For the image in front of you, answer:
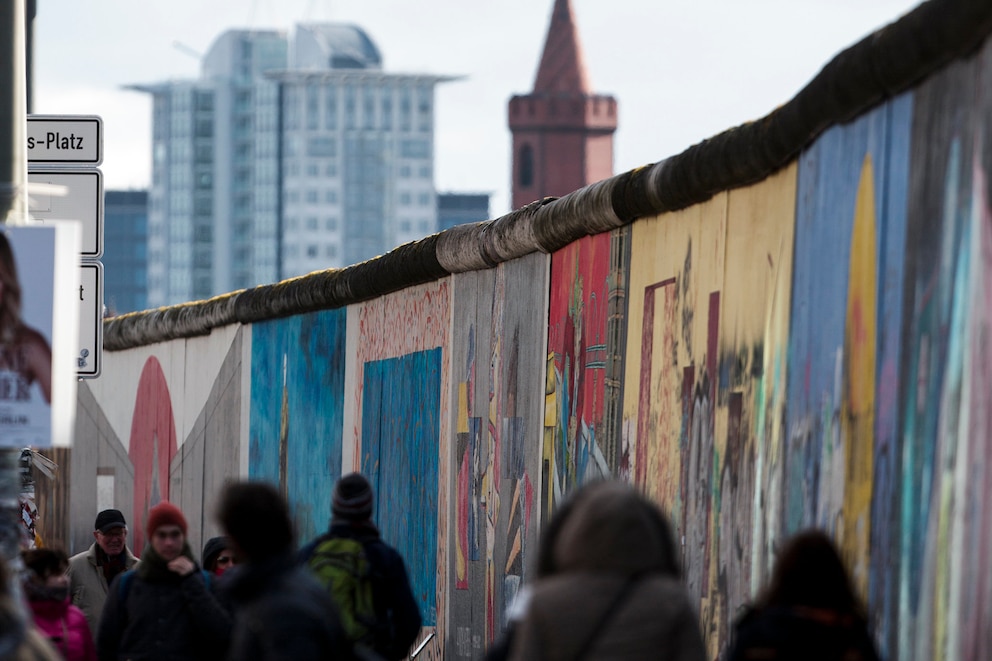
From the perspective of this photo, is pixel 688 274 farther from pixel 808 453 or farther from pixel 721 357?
pixel 808 453

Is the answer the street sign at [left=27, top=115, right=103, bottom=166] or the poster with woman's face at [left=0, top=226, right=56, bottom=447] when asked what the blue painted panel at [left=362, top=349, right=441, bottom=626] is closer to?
the street sign at [left=27, top=115, right=103, bottom=166]

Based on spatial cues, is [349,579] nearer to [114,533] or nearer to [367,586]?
[367,586]

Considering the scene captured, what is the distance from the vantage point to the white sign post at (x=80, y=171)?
10867 mm

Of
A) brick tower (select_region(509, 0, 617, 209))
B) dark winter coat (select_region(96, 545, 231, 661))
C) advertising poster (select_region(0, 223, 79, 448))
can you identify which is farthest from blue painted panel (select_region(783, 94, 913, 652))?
brick tower (select_region(509, 0, 617, 209))

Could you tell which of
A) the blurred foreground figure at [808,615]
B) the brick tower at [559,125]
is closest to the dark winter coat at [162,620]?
the blurred foreground figure at [808,615]

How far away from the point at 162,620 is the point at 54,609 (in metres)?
0.47

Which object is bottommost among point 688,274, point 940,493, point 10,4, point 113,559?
point 113,559

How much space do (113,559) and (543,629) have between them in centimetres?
617

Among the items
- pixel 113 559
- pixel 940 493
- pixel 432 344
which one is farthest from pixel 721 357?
pixel 432 344

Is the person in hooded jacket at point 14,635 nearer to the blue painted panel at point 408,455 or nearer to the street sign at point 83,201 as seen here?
the street sign at point 83,201

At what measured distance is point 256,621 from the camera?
4.88 meters

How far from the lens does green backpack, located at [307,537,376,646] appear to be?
712 centimetres

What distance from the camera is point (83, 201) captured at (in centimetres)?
1091

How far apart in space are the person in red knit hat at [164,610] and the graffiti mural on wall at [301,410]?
6320mm
